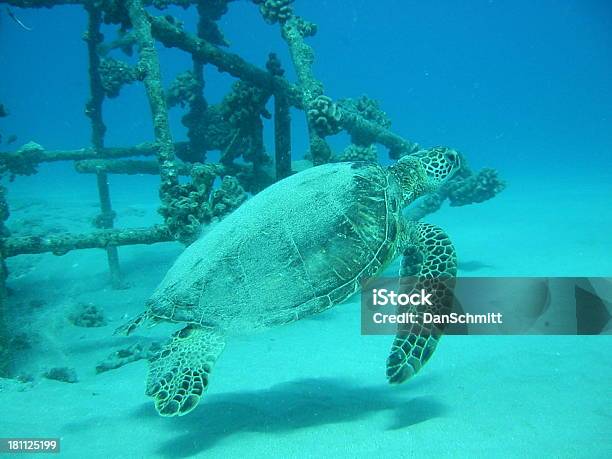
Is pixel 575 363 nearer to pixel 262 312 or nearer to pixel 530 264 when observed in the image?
pixel 262 312

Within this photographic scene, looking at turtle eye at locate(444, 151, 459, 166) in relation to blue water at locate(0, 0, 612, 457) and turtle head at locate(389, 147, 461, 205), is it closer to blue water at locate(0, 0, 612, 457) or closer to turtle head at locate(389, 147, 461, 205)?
turtle head at locate(389, 147, 461, 205)

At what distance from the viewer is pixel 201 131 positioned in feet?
37.6

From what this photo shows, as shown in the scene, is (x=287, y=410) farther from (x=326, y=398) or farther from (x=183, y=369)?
(x=183, y=369)

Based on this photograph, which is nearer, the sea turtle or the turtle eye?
the sea turtle

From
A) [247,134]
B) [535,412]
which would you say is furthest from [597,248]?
[247,134]

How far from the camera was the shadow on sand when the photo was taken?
157 inches

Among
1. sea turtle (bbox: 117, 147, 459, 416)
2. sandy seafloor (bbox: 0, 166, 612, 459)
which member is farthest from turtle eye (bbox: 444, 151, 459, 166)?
sandy seafloor (bbox: 0, 166, 612, 459)

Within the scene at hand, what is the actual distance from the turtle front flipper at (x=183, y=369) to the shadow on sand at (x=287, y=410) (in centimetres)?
58

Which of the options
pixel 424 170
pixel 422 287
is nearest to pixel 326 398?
pixel 422 287

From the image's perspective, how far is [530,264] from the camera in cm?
1058

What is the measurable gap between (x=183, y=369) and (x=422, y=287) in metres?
2.82

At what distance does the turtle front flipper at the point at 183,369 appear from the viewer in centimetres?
354

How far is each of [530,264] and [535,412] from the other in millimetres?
7899

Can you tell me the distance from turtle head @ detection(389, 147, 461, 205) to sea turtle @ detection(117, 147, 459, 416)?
0.82 m
